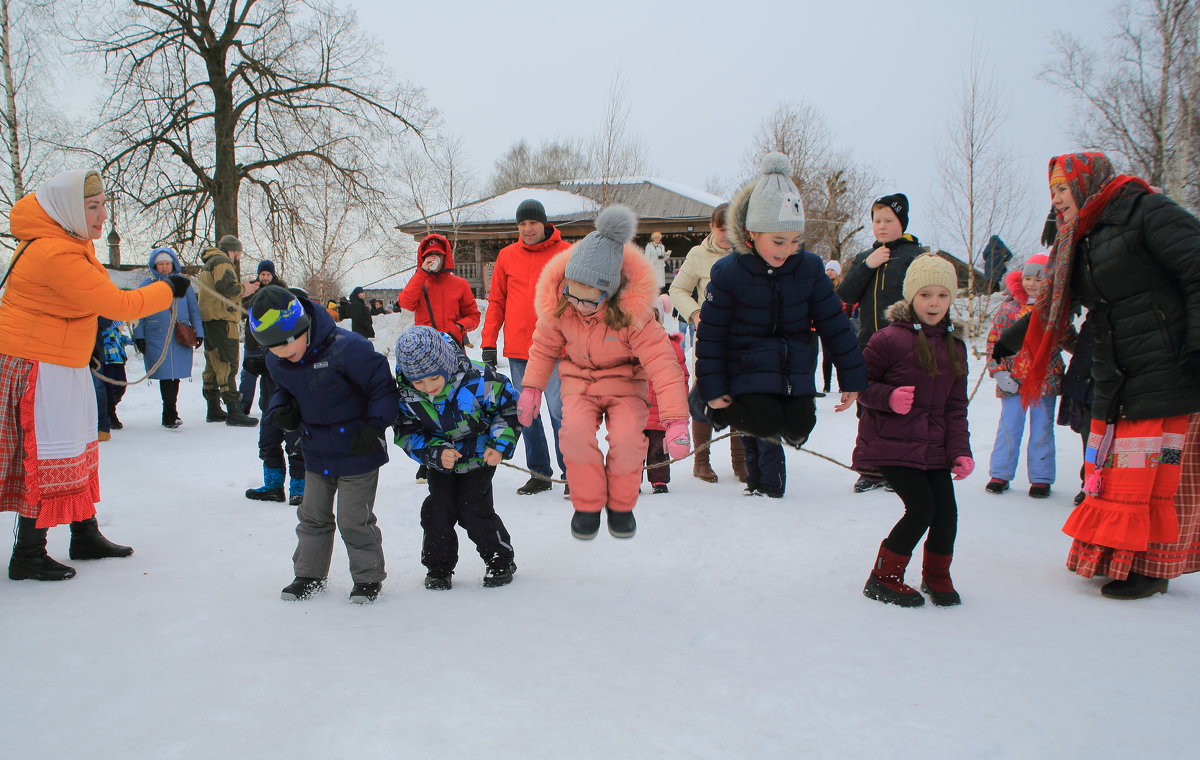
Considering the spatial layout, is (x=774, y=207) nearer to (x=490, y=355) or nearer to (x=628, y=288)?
(x=628, y=288)

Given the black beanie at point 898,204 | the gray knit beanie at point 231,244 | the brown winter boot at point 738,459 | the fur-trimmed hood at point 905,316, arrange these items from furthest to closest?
the gray knit beanie at point 231,244 < the brown winter boot at point 738,459 < the black beanie at point 898,204 < the fur-trimmed hood at point 905,316

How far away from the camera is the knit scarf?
3572mm

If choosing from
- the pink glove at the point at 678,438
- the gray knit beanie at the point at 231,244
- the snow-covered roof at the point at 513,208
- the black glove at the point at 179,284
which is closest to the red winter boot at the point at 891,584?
the pink glove at the point at 678,438

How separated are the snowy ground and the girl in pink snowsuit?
58cm

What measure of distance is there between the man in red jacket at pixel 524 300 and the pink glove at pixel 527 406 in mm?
1931

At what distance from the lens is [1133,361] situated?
3488mm

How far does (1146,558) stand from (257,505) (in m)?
5.67

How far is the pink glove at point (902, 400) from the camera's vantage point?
131 inches

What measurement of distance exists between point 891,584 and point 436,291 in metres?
4.35

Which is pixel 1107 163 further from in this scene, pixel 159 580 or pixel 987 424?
pixel 159 580

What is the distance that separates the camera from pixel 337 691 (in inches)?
100

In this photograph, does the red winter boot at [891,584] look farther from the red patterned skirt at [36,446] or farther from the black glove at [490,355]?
the red patterned skirt at [36,446]

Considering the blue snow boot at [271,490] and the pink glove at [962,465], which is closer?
the pink glove at [962,465]

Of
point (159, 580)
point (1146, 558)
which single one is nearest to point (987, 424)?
point (1146, 558)
